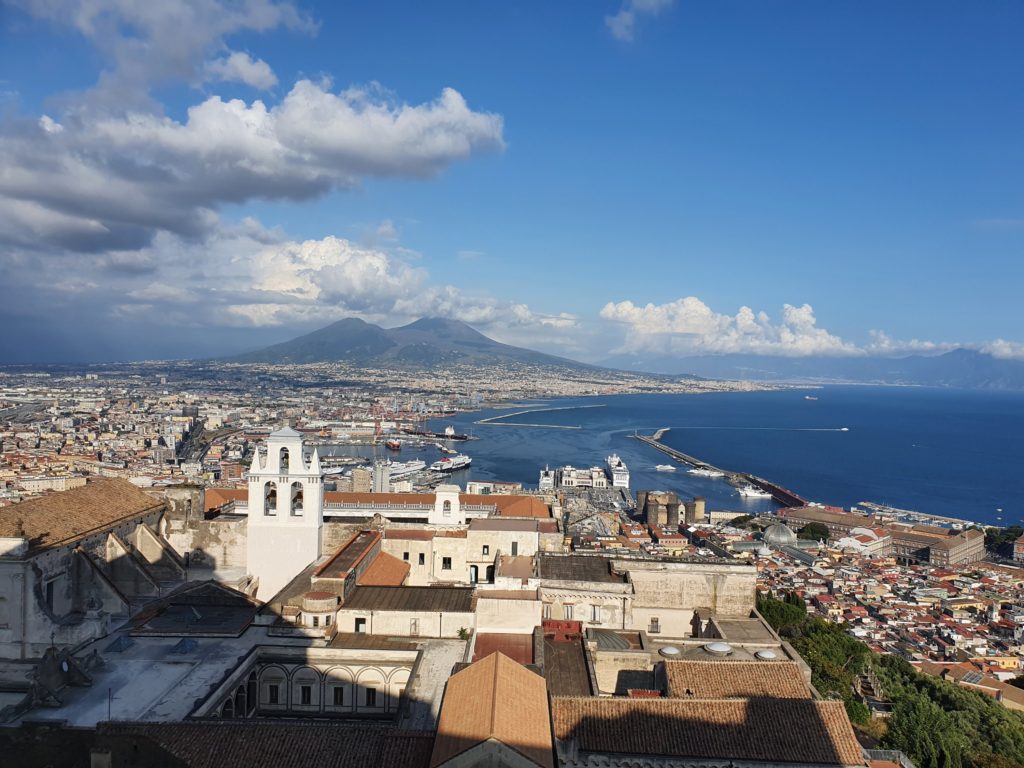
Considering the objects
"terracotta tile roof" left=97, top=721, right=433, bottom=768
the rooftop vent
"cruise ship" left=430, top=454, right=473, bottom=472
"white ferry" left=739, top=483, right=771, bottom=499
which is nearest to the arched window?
"terracotta tile roof" left=97, top=721, right=433, bottom=768

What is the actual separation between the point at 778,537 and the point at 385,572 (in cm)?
4021

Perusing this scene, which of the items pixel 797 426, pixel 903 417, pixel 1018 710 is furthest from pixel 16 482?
pixel 903 417

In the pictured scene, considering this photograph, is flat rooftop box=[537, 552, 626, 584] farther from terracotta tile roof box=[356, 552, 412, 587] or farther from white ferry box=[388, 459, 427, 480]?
white ferry box=[388, 459, 427, 480]

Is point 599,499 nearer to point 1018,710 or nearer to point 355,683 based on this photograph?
point 1018,710

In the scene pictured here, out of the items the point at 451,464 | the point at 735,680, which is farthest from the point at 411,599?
the point at 451,464

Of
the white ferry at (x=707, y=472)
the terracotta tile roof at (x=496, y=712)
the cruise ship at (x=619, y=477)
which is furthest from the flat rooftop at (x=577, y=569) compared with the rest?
the white ferry at (x=707, y=472)

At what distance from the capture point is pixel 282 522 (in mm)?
18688

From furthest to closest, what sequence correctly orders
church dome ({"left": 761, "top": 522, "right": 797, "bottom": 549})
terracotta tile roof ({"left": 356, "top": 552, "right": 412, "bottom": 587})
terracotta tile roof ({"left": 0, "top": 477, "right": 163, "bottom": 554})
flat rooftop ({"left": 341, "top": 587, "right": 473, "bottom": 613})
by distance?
church dome ({"left": 761, "top": 522, "right": 797, "bottom": 549}) → terracotta tile roof ({"left": 356, "top": 552, "right": 412, "bottom": 587}) → flat rooftop ({"left": 341, "top": 587, "right": 473, "bottom": 613}) → terracotta tile roof ({"left": 0, "top": 477, "right": 163, "bottom": 554})

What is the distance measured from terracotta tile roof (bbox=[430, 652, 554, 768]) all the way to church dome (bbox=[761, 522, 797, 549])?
149ft

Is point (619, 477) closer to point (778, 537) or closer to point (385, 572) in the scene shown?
point (778, 537)

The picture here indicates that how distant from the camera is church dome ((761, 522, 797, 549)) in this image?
51.5m

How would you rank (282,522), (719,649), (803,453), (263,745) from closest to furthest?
(263,745) → (719,649) → (282,522) → (803,453)

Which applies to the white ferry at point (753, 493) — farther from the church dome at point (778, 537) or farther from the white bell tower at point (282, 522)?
the white bell tower at point (282, 522)

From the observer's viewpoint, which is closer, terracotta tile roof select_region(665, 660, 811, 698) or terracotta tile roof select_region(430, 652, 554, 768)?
terracotta tile roof select_region(430, 652, 554, 768)
